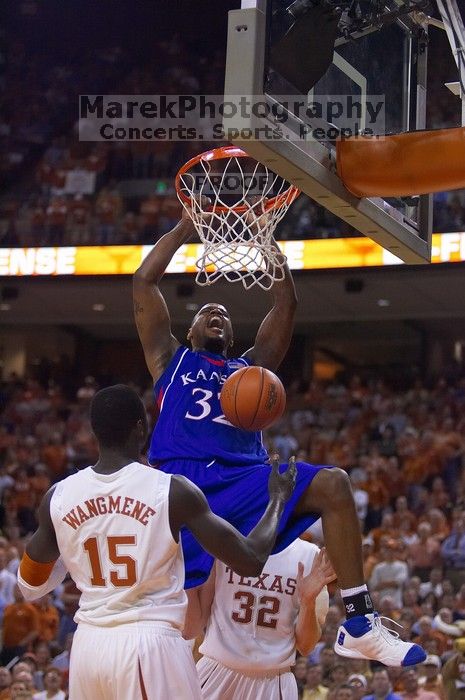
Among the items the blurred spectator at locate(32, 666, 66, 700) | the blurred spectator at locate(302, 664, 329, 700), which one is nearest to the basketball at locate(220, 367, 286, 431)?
the blurred spectator at locate(302, 664, 329, 700)

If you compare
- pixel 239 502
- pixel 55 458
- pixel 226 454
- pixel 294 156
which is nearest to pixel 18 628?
pixel 55 458

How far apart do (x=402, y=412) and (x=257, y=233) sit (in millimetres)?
10141

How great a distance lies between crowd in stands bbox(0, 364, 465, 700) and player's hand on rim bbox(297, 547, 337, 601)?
21.2 inches

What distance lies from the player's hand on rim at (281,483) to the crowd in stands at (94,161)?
10295mm

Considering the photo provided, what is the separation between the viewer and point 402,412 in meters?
15.3

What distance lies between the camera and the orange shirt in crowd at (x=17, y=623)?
10383mm

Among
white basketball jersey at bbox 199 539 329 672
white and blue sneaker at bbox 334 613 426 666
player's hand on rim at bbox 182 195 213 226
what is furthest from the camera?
player's hand on rim at bbox 182 195 213 226

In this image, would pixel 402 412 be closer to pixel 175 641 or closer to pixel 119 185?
pixel 119 185

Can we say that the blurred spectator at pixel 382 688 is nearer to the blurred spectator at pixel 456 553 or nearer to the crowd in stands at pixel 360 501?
the crowd in stands at pixel 360 501

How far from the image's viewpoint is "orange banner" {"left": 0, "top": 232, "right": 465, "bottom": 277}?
47.0 feet

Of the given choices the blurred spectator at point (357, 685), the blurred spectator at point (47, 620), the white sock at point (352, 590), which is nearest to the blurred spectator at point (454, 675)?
the blurred spectator at point (357, 685)

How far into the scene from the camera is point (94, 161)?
59.5ft

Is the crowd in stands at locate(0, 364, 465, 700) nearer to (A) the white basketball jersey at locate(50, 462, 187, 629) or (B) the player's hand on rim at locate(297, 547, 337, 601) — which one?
(B) the player's hand on rim at locate(297, 547, 337, 601)

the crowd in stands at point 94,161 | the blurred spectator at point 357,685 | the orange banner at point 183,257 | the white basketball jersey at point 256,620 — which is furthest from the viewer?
the crowd in stands at point 94,161
